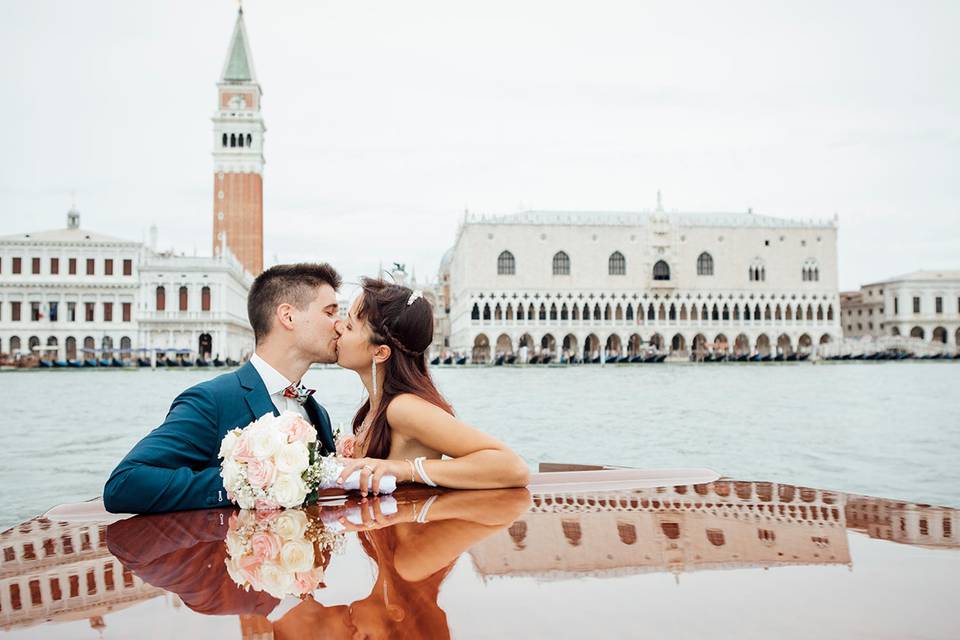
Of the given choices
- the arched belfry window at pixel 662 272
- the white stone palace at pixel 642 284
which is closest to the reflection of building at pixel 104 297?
the white stone palace at pixel 642 284

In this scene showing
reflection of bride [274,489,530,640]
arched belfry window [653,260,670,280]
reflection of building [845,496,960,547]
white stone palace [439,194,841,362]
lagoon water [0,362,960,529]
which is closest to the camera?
reflection of bride [274,489,530,640]

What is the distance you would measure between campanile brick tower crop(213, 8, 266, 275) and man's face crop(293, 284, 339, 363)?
36.9m

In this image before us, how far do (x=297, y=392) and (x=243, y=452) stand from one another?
0.45m

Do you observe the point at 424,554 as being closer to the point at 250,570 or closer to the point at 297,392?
the point at 250,570

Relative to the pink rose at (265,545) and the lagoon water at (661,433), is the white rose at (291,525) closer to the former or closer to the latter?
the pink rose at (265,545)

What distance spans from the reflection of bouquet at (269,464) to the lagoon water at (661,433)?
10.7 ft

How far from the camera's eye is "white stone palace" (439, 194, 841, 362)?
35.7 metres

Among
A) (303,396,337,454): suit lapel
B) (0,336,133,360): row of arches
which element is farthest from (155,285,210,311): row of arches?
(303,396,337,454): suit lapel

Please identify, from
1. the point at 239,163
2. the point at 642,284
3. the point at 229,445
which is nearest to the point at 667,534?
the point at 229,445

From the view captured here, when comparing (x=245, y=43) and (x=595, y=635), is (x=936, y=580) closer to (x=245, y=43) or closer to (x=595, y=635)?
(x=595, y=635)

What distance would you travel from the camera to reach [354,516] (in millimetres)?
1433

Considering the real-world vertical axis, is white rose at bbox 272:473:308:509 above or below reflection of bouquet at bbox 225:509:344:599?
above

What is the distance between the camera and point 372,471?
166 cm

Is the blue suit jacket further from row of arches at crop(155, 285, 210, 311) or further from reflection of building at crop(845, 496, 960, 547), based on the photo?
row of arches at crop(155, 285, 210, 311)
